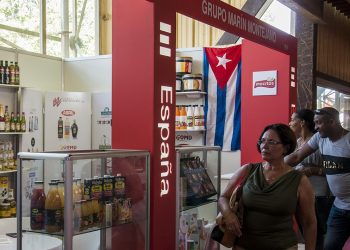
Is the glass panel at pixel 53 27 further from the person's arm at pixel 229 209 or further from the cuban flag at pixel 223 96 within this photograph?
the person's arm at pixel 229 209

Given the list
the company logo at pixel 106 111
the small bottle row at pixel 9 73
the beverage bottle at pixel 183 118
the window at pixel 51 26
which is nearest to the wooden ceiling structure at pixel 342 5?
Result: the beverage bottle at pixel 183 118

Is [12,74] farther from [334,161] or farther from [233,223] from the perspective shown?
[233,223]

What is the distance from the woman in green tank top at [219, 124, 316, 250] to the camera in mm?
2328

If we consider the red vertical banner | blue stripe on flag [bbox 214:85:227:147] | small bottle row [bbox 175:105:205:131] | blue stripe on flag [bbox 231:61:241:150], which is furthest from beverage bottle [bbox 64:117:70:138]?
the red vertical banner

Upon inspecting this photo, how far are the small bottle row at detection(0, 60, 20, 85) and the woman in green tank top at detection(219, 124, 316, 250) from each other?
477 centimetres

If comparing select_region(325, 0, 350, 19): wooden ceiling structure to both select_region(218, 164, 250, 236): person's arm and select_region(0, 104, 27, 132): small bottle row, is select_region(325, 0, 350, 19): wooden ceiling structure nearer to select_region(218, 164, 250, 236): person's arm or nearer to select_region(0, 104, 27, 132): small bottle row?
select_region(0, 104, 27, 132): small bottle row

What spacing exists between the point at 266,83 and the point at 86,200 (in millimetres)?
3806

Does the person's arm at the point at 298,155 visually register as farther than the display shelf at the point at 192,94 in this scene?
No

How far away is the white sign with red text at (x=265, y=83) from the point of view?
19.4ft

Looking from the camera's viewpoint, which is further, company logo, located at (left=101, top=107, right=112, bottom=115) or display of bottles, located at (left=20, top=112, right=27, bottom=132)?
company logo, located at (left=101, top=107, right=112, bottom=115)

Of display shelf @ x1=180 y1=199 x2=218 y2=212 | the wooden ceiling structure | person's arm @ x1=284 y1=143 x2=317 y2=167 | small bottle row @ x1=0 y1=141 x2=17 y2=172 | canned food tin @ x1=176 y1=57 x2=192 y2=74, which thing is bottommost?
display shelf @ x1=180 y1=199 x2=218 y2=212

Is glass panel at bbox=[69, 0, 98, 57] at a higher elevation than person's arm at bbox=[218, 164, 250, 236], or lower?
higher

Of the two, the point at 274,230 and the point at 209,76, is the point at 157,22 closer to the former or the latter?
the point at 274,230

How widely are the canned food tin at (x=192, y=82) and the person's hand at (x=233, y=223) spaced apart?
4.26 meters
